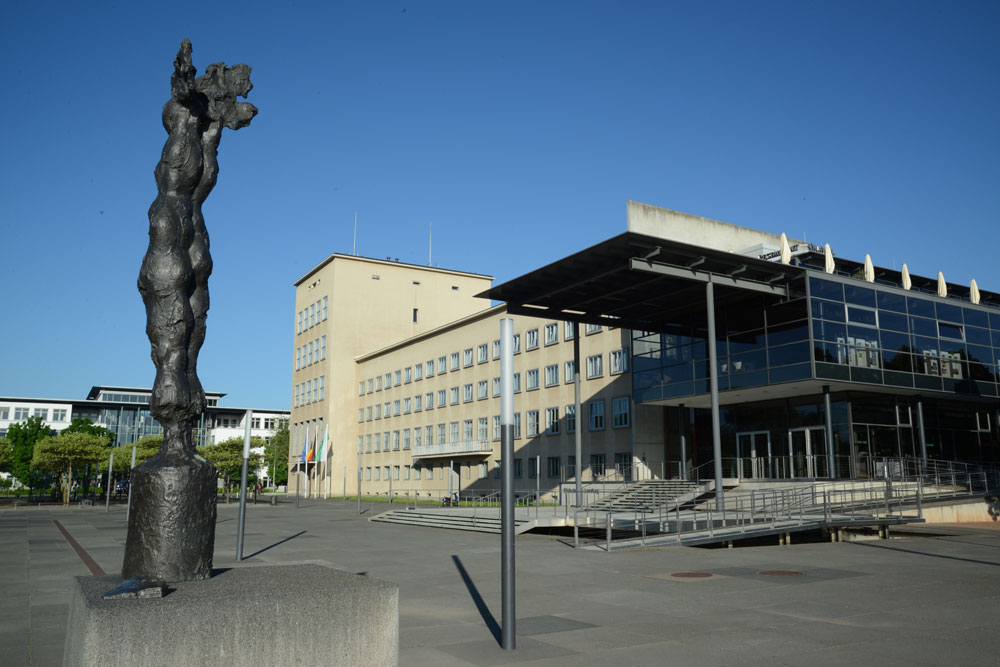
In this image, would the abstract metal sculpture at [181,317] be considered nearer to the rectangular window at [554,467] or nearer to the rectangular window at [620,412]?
the rectangular window at [620,412]

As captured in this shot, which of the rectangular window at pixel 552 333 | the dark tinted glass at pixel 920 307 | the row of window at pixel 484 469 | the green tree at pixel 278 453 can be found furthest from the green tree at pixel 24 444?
the dark tinted glass at pixel 920 307

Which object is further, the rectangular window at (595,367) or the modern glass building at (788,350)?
the rectangular window at (595,367)

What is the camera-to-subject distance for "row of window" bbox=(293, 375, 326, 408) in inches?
3360

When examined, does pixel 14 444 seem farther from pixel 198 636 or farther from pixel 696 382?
pixel 198 636

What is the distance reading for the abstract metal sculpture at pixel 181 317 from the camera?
681cm

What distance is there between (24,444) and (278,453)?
125ft

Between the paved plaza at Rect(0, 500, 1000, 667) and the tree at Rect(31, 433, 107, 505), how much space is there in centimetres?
3223


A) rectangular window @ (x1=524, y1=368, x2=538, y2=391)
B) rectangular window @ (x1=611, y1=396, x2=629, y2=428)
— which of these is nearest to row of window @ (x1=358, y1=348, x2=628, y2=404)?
rectangular window @ (x1=524, y1=368, x2=538, y2=391)

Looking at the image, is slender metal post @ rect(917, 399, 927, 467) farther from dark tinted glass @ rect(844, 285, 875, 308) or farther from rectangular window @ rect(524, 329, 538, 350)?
rectangular window @ rect(524, 329, 538, 350)

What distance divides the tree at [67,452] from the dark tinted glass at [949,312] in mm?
50903

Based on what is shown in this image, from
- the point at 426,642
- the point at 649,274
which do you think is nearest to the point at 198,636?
the point at 426,642

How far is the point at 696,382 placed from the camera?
36.2 metres

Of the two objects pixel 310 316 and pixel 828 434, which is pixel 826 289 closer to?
pixel 828 434

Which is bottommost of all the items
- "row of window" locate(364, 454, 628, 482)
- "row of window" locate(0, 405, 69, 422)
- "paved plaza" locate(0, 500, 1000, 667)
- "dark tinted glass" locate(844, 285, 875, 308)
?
"paved plaza" locate(0, 500, 1000, 667)
